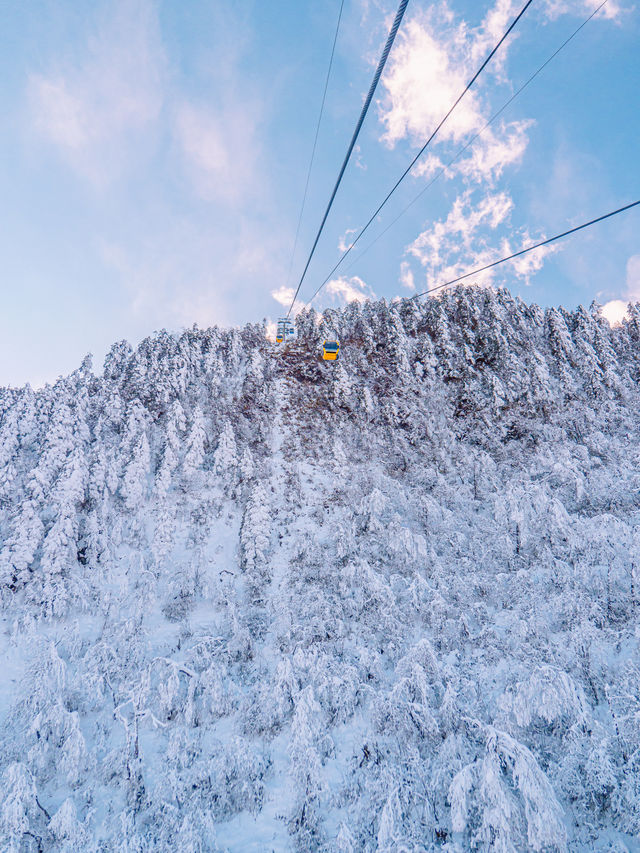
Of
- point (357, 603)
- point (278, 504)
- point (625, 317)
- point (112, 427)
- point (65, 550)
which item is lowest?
point (357, 603)

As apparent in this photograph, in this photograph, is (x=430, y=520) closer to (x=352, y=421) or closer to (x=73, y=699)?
(x=352, y=421)

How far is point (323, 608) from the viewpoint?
16.0 meters

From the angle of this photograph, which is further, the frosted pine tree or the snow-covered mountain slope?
the frosted pine tree

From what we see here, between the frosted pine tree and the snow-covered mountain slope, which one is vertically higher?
the frosted pine tree

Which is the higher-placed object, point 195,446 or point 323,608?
point 195,446

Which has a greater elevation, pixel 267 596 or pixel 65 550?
pixel 65 550

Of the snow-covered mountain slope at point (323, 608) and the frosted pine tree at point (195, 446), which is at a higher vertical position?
the frosted pine tree at point (195, 446)

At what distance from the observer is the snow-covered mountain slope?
8.10 m

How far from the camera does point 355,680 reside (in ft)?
39.7

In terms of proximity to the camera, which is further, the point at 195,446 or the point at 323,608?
the point at 195,446

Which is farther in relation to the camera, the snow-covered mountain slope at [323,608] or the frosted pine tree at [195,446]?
the frosted pine tree at [195,446]

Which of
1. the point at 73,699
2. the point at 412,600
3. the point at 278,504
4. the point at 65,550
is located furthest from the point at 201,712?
the point at 278,504

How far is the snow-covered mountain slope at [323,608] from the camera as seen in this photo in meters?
8.10

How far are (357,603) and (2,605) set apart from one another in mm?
16730
